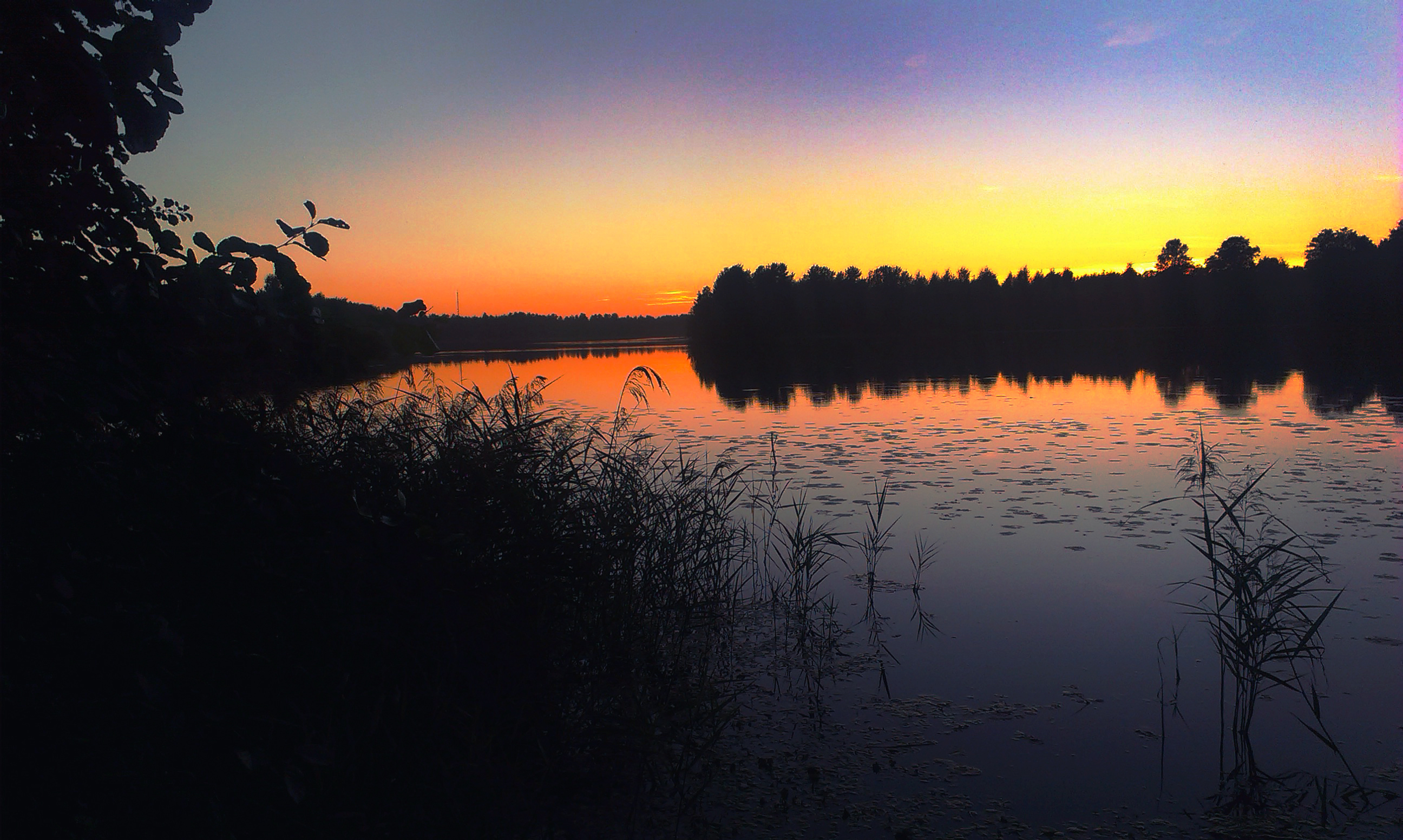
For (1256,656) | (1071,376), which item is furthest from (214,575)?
(1071,376)

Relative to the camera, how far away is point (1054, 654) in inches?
224

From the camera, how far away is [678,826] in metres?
3.87

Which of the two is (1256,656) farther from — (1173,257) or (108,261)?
(1173,257)

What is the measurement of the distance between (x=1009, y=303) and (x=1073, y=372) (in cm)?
5868

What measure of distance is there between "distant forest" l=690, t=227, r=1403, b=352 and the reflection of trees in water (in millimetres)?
24845

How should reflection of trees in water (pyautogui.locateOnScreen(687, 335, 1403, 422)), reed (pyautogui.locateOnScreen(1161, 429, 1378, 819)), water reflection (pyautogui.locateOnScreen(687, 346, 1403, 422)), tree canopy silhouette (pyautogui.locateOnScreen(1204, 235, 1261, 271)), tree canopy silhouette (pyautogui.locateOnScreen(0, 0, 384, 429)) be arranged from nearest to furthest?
tree canopy silhouette (pyautogui.locateOnScreen(0, 0, 384, 429))
reed (pyautogui.locateOnScreen(1161, 429, 1378, 819))
water reflection (pyautogui.locateOnScreen(687, 346, 1403, 422))
reflection of trees in water (pyautogui.locateOnScreen(687, 335, 1403, 422))
tree canopy silhouette (pyautogui.locateOnScreen(1204, 235, 1261, 271))

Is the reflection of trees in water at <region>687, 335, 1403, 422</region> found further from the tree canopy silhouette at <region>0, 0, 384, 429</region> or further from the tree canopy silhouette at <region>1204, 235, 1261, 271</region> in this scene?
the tree canopy silhouette at <region>1204, 235, 1261, 271</region>

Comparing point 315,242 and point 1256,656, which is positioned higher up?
point 315,242

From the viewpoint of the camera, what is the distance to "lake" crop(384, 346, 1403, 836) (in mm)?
4070

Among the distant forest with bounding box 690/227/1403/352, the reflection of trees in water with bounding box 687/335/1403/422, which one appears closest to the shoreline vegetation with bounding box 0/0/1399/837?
the reflection of trees in water with bounding box 687/335/1403/422

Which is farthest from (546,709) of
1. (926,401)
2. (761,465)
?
(926,401)

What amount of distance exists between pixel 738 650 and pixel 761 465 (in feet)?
20.4

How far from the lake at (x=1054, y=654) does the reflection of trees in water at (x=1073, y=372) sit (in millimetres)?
7703

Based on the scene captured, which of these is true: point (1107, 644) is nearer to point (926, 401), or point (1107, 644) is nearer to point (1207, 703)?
point (1207, 703)
